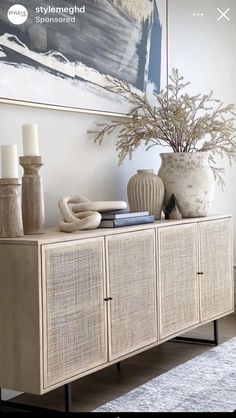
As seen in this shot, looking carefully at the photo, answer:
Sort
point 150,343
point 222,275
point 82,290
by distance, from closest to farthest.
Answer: point 82,290
point 150,343
point 222,275

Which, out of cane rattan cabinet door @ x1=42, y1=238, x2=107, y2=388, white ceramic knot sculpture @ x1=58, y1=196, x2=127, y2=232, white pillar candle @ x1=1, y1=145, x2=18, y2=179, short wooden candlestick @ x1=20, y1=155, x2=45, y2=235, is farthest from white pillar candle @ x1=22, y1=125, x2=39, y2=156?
cane rattan cabinet door @ x1=42, y1=238, x2=107, y2=388

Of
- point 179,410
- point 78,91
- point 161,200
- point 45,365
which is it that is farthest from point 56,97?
point 179,410

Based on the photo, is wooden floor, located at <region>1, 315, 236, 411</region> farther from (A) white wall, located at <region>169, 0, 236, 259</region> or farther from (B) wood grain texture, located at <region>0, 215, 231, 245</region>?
(A) white wall, located at <region>169, 0, 236, 259</region>

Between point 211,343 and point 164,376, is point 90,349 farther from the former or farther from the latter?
point 211,343

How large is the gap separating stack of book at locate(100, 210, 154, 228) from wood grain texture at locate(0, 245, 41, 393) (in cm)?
54

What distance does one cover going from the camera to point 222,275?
11.5 feet

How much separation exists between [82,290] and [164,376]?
0.80 meters

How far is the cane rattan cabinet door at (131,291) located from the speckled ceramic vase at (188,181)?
516 millimetres

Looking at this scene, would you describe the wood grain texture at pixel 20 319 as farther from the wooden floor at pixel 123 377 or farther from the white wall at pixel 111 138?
the white wall at pixel 111 138

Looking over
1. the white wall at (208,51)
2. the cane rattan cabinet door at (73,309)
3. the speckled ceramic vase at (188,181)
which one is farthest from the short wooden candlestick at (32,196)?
the white wall at (208,51)

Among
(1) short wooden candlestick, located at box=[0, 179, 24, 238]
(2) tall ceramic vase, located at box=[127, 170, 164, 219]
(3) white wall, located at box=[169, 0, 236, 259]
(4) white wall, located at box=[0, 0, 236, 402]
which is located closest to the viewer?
(1) short wooden candlestick, located at box=[0, 179, 24, 238]

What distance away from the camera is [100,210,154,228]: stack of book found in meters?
2.73

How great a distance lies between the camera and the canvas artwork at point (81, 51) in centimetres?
271

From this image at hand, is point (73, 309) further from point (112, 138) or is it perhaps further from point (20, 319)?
point (112, 138)
